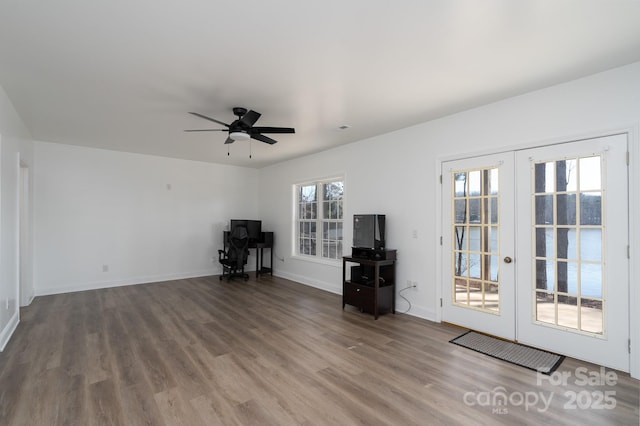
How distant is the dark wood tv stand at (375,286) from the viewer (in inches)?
160

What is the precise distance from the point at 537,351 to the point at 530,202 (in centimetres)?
149

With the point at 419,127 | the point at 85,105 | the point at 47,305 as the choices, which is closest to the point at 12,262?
the point at 47,305

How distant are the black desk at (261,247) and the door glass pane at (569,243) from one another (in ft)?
17.1

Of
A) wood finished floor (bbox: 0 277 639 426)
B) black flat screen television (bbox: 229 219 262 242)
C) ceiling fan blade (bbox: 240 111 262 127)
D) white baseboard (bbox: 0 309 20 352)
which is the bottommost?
wood finished floor (bbox: 0 277 639 426)

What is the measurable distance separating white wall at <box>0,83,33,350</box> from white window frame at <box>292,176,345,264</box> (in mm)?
4322

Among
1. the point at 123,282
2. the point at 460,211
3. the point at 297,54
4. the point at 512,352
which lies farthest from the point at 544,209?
the point at 123,282

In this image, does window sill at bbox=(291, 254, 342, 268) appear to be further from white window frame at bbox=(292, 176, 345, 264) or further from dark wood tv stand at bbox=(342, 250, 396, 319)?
dark wood tv stand at bbox=(342, 250, 396, 319)

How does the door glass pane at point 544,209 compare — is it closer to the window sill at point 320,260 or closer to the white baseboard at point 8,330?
the window sill at point 320,260

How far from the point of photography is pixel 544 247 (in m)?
3.05

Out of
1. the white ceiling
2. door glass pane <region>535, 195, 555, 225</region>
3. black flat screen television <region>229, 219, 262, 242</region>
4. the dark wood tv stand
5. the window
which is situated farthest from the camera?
black flat screen television <region>229, 219, 262, 242</region>

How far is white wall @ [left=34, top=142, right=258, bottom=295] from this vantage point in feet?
17.4

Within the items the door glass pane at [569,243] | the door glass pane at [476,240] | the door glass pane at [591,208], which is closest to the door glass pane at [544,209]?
the door glass pane at [569,243]

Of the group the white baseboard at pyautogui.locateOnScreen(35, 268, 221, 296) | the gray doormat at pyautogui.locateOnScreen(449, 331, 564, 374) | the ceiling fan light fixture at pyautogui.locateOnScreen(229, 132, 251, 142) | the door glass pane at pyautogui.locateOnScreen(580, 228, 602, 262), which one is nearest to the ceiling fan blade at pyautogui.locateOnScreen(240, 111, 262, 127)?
the ceiling fan light fixture at pyautogui.locateOnScreen(229, 132, 251, 142)

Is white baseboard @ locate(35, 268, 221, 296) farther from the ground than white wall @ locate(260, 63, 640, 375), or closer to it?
closer to it
